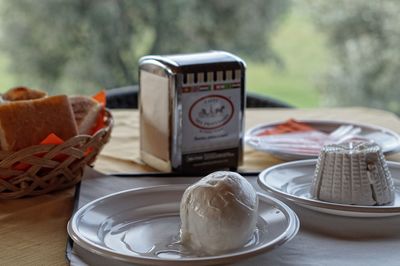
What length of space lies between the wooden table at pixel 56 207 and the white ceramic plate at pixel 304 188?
12cm

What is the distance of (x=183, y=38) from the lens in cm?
331

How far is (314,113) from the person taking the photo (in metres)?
1.49

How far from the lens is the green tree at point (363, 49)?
321 centimetres

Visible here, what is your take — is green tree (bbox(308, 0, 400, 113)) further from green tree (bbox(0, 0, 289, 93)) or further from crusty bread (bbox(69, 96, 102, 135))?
crusty bread (bbox(69, 96, 102, 135))

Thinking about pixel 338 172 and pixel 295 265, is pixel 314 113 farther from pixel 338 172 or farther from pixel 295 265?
pixel 295 265

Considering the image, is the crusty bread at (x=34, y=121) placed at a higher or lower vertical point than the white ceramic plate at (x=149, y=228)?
higher

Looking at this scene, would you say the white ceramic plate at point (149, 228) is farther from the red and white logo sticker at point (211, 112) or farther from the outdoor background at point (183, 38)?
the outdoor background at point (183, 38)

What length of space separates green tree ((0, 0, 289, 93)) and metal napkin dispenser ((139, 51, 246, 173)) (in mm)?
2193

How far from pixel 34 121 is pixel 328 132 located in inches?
22.8

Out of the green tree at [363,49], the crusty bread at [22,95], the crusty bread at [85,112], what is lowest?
the green tree at [363,49]

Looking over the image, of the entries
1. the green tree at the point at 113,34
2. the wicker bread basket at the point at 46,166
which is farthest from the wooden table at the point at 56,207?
the green tree at the point at 113,34

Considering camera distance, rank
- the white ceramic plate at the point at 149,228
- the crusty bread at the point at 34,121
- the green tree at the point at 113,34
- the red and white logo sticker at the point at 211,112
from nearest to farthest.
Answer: the white ceramic plate at the point at 149,228 < the crusty bread at the point at 34,121 < the red and white logo sticker at the point at 211,112 < the green tree at the point at 113,34

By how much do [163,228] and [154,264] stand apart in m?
0.15

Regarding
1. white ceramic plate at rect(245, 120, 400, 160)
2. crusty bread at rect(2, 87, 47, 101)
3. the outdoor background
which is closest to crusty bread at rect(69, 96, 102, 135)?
crusty bread at rect(2, 87, 47, 101)
